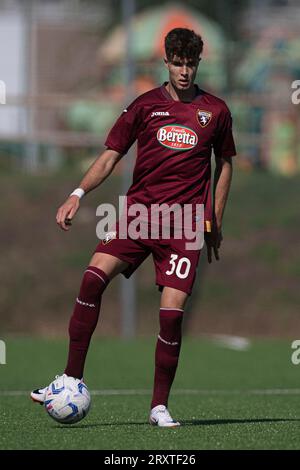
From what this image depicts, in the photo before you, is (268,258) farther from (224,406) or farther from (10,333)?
(224,406)

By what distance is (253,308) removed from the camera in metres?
17.0

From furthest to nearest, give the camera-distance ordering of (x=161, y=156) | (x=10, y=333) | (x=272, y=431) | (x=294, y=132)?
(x=294, y=132) < (x=10, y=333) < (x=161, y=156) < (x=272, y=431)

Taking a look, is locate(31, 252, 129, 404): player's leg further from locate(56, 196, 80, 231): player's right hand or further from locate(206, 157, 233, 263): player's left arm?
locate(206, 157, 233, 263): player's left arm

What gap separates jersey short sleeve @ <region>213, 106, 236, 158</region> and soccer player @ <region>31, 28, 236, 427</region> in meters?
0.01

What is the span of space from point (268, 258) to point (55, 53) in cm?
997

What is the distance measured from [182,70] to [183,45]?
5.4 inches

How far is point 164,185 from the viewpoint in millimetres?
7254

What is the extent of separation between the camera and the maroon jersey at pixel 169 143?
7.22m

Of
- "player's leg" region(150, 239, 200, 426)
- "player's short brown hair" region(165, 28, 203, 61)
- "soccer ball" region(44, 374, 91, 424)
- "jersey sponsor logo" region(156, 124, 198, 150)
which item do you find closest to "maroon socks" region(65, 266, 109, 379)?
"soccer ball" region(44, 374, 91, 424)

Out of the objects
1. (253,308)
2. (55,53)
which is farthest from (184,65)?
(55,53)

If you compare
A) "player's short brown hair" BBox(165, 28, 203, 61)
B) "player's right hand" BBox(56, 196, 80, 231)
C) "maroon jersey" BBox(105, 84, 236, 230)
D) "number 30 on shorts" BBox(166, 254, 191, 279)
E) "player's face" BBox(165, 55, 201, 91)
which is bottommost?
"number 30 on shorts" BBox(166, 254, 191, 279)

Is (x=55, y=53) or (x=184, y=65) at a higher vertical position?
(x=184, y=65)

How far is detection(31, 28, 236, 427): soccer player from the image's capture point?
283 inches

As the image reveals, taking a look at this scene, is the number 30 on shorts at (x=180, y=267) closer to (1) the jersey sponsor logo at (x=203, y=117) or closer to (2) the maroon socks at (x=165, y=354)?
(2) the maroon socks at (x=165, y=354)
